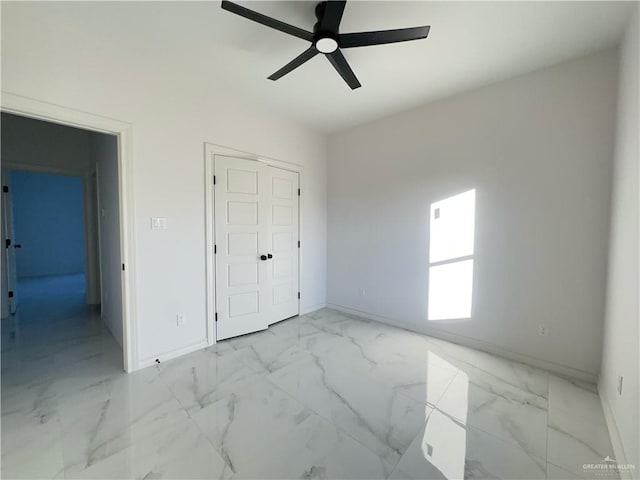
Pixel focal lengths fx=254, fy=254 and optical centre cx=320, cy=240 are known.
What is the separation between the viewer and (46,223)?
6793 millimetres

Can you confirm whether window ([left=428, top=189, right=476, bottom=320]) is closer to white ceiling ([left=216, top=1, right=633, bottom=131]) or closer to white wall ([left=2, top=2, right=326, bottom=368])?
white ceiling ([left=216, top=1, right=633, bottom=131])

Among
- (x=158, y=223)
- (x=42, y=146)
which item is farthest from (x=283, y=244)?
(x=42, y=146)

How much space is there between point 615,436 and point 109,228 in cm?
489

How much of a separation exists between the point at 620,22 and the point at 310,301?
411 centimetres

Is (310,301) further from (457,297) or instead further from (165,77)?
(165,77)

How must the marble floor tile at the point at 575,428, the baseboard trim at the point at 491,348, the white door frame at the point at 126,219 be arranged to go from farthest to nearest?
1. the baseboard trim at the point at 491,348
2. the white door frame at the point at 126,219
3. the marble floor tile at the point at 575,428

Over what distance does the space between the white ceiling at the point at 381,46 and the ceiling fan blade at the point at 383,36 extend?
0.25 m

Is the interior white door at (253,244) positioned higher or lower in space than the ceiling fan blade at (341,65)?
lower

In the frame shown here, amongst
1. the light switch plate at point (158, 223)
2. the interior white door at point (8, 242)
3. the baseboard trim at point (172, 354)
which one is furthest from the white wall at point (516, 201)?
the interior white door at point (8, 242)

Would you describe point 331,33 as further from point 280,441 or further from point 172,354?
point 172,354

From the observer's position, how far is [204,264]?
9.26ft

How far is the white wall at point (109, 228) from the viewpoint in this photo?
2.79 metres

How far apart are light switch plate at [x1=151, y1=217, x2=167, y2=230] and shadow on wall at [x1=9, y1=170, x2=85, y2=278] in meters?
5.47

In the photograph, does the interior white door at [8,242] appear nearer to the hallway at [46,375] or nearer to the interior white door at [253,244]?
the hallway at [46,375]
